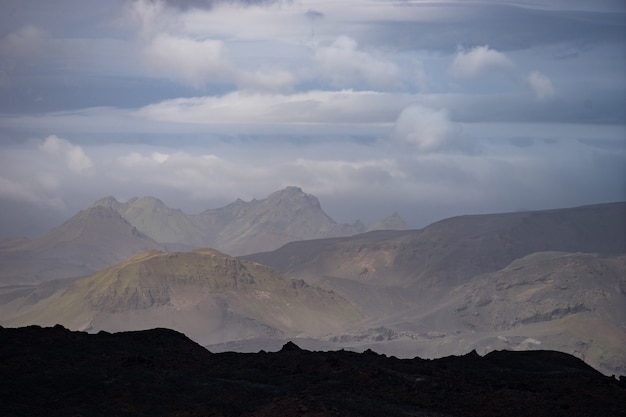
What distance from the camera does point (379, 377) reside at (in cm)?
10838

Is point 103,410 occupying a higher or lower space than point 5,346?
lower

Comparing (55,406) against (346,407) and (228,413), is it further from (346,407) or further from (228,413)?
(346,407)

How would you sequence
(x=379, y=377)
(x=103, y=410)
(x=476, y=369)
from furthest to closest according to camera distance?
(x=476, y=369)
(x=379, y=377)
(x=103, y=410)

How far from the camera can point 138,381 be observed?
101938mm

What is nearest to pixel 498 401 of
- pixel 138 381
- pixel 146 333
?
pixel 138 381

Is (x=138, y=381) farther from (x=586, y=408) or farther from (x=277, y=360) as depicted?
(x=586, y=408)

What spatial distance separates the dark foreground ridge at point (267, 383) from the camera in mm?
94250

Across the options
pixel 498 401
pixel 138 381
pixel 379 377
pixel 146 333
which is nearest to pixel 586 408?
pixel 498 401

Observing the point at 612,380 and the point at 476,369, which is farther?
the point at 476,369

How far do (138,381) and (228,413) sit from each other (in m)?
12.8

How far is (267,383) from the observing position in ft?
356

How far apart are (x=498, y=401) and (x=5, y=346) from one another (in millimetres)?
51981

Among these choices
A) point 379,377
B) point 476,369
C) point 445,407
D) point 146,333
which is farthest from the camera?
point 146,333

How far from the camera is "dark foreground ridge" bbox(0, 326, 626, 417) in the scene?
309 ft
